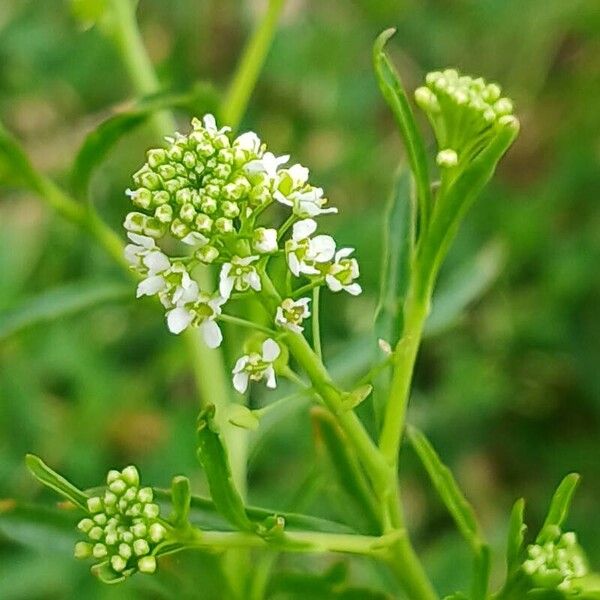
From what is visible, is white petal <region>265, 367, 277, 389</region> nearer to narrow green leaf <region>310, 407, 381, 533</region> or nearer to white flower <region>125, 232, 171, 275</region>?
white flower <region>125, 232, 171, 275</region>

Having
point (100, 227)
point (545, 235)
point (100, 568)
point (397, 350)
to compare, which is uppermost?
point (545, 235)

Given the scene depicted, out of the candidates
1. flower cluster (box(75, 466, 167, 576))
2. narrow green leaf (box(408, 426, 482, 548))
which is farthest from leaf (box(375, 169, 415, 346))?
flower cluster (box(75, 466, 167, 576))

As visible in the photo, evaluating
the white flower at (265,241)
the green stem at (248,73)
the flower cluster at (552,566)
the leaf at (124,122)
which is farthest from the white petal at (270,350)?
the green stem at (248,73)

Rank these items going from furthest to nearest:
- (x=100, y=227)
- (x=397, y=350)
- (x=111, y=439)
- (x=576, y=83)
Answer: (x=576, y=83)
(x=111, y=439)
(x=100, y=227)
(x=397, y=350)

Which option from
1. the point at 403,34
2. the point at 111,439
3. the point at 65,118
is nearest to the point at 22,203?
the point at 65,118

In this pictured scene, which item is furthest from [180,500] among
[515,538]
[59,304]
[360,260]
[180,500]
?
[360,260]

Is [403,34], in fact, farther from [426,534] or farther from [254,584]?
[254,584]
